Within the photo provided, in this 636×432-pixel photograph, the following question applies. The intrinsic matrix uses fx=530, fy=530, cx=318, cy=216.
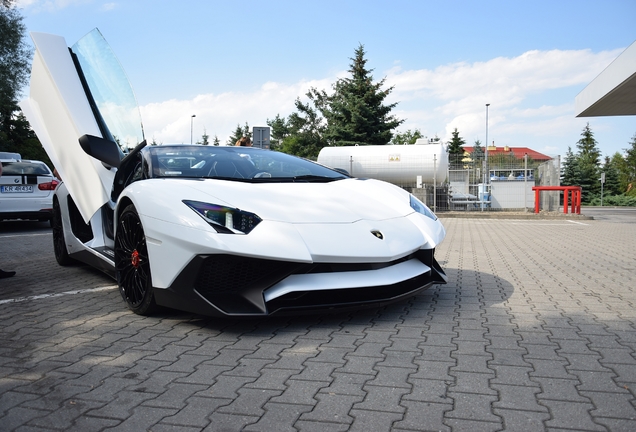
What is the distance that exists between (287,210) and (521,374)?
5.37ft

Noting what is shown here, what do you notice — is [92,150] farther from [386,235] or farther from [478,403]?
[478,403]

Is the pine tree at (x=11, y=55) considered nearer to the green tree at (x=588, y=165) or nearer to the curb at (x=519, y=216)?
the curb at (x=519, y=216)

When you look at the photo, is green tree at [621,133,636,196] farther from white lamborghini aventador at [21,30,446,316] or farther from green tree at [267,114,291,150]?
white lamborghini aventador at [21,30,446,316]

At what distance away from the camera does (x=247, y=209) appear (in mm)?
3240

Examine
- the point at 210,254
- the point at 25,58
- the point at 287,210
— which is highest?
the point at 25,58

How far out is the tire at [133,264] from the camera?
11.6 ft

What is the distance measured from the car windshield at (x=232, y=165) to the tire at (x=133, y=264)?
1.34ft

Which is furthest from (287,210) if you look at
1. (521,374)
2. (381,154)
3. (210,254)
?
(381,154)

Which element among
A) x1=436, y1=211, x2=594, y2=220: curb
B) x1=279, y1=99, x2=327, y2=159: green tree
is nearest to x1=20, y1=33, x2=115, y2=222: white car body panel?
x1=436, y1=211, x2=594, y2=220: curb

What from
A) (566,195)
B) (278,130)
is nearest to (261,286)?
(566,195)

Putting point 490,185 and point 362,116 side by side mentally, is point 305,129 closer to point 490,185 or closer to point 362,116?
point 362,116

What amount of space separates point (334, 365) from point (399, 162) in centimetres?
1802

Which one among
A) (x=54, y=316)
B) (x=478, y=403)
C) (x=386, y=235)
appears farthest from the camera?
(x=54, y=316)

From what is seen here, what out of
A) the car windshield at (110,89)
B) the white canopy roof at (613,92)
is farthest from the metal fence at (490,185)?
the car windshield at (110,89)
